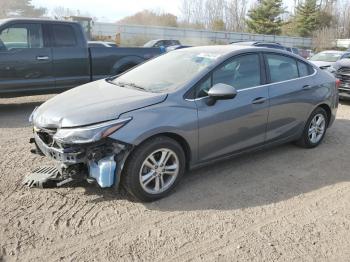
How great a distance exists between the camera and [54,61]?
8.30m

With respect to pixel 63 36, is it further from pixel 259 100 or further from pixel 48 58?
Result: pixel 259 100

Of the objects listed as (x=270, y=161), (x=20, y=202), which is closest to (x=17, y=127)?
(x=20, y=202)

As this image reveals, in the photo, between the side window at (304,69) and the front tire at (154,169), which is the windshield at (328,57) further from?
the front tire at (154,169)

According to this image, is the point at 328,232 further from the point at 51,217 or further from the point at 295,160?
the point at 51,217

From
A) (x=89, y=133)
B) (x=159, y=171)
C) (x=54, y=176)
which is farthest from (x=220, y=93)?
(x=54, y=176)

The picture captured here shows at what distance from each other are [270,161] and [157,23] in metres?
64.2

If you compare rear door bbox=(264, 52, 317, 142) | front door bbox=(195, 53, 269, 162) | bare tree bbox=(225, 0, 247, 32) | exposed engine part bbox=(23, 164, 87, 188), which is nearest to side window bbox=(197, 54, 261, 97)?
front door bbox=(195, 53, 269, 162)

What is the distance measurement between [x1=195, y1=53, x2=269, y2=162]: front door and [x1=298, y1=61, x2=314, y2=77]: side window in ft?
3.26

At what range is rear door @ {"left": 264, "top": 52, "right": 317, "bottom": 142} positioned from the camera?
5250 millimetres

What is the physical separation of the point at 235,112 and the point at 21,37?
535 centimetres

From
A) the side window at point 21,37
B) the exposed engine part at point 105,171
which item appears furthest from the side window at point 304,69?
the side window at point 21,37

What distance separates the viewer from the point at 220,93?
4348 mm

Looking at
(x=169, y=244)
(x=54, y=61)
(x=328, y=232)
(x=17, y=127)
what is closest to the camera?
(x=169, y=244)

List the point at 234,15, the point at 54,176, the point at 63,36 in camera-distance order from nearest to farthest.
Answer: the point at 54,176 → the point at 63,36 → the point at 234,15
